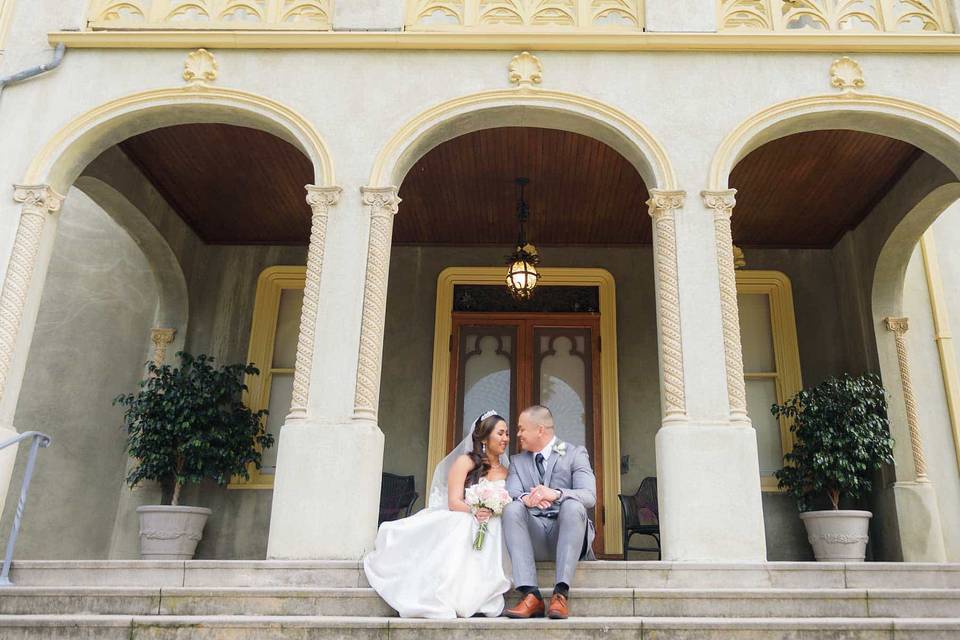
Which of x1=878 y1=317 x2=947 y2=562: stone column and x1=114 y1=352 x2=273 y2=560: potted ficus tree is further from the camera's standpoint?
x1=114 y1=352 x2=273 y2=560: potted ficus tree

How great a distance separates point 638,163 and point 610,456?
3712 mm

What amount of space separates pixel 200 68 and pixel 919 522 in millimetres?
8133

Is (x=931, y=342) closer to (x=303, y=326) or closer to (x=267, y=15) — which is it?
(x=303, y=326)

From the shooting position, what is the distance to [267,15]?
7320 millimetres

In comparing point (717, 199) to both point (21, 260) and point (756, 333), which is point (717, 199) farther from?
point (21, 260)

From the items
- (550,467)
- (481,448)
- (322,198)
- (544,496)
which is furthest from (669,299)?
(322,198)

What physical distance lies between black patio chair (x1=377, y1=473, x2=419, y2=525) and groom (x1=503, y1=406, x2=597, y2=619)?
387 centimetres

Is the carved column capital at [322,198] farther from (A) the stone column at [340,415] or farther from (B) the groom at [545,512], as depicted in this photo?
(B) the groom at [545,512]

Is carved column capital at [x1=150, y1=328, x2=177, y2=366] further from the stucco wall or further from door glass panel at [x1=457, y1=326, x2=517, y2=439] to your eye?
door glass panel at [x1=457, y1=326, x2=517, y2=439]

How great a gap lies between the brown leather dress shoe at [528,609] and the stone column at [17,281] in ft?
13.8

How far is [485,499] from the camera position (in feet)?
15.8

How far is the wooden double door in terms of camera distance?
9414 mm

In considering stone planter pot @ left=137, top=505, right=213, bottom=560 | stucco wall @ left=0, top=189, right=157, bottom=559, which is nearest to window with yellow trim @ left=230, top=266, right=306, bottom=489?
stone planter pot @ left=137, top=505, right=213, bottom=560

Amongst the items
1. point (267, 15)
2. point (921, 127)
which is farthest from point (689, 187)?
point (267, 15)
